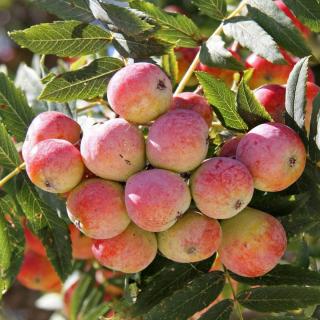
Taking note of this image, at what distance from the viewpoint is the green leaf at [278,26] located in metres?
1.56

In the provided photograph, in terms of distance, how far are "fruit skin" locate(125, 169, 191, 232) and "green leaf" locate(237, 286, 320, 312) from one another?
0.97ft

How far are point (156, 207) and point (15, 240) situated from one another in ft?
1.72

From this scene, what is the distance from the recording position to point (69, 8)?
1.56 m

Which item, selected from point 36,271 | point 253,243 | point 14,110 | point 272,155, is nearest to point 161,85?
point 272,155

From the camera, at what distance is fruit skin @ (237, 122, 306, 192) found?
4.28 feet

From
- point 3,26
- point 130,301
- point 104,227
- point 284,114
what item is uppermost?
point 284,114

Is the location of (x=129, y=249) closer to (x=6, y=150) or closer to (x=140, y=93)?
(x=140, y=93)

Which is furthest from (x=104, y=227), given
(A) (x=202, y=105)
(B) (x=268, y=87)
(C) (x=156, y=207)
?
(B) (x=268, y=87)

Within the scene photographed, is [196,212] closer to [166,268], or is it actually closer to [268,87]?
[166,268]

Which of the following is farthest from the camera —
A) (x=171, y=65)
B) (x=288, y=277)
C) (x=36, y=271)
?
(x=36, y=271)

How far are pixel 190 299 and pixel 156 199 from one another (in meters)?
0.30

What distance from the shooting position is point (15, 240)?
165cm

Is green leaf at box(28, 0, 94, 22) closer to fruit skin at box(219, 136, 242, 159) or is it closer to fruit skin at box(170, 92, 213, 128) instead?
fruit skin at box(170, 92, 213, 128)

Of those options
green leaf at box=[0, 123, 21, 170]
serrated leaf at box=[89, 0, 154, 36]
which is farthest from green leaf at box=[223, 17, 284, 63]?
green leaf at box=[0, 123, 21, 170]
